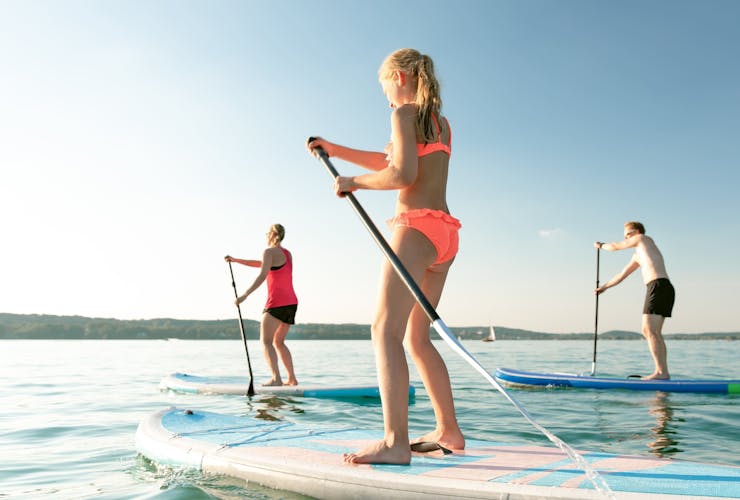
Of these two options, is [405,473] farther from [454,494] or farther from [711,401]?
[711,401]

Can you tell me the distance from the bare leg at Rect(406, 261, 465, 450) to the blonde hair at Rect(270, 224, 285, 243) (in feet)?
16.8

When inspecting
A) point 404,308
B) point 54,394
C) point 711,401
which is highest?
point 404,308

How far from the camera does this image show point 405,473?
9.83ft

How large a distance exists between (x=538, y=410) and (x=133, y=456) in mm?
4732

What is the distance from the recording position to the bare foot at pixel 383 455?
322cm

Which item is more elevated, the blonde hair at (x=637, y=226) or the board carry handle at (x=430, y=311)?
the blonde hair at (x=637, y=226)

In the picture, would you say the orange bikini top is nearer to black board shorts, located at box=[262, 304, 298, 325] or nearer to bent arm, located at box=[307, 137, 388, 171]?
bent arm, located at box=[307, 137, 388, 171]

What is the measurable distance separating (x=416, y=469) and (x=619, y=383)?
7338 millimetres

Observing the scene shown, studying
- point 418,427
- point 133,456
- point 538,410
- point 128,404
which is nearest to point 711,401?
point 538,410

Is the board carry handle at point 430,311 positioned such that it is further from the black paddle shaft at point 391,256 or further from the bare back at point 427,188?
the bare back at point 427,188

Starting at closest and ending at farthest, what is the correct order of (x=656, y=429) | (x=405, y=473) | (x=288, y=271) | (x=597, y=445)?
(x=405, y=473) → (x=597, y=445) → (x=656, y=429) → (x=288, y=271)

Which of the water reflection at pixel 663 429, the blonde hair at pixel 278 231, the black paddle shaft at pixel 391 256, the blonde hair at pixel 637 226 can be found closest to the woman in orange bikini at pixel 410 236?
the black paddle shaft at pixel 391 256

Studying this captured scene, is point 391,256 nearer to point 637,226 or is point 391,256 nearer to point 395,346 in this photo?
point 395,346

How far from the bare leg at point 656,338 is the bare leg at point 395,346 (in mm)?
7189
